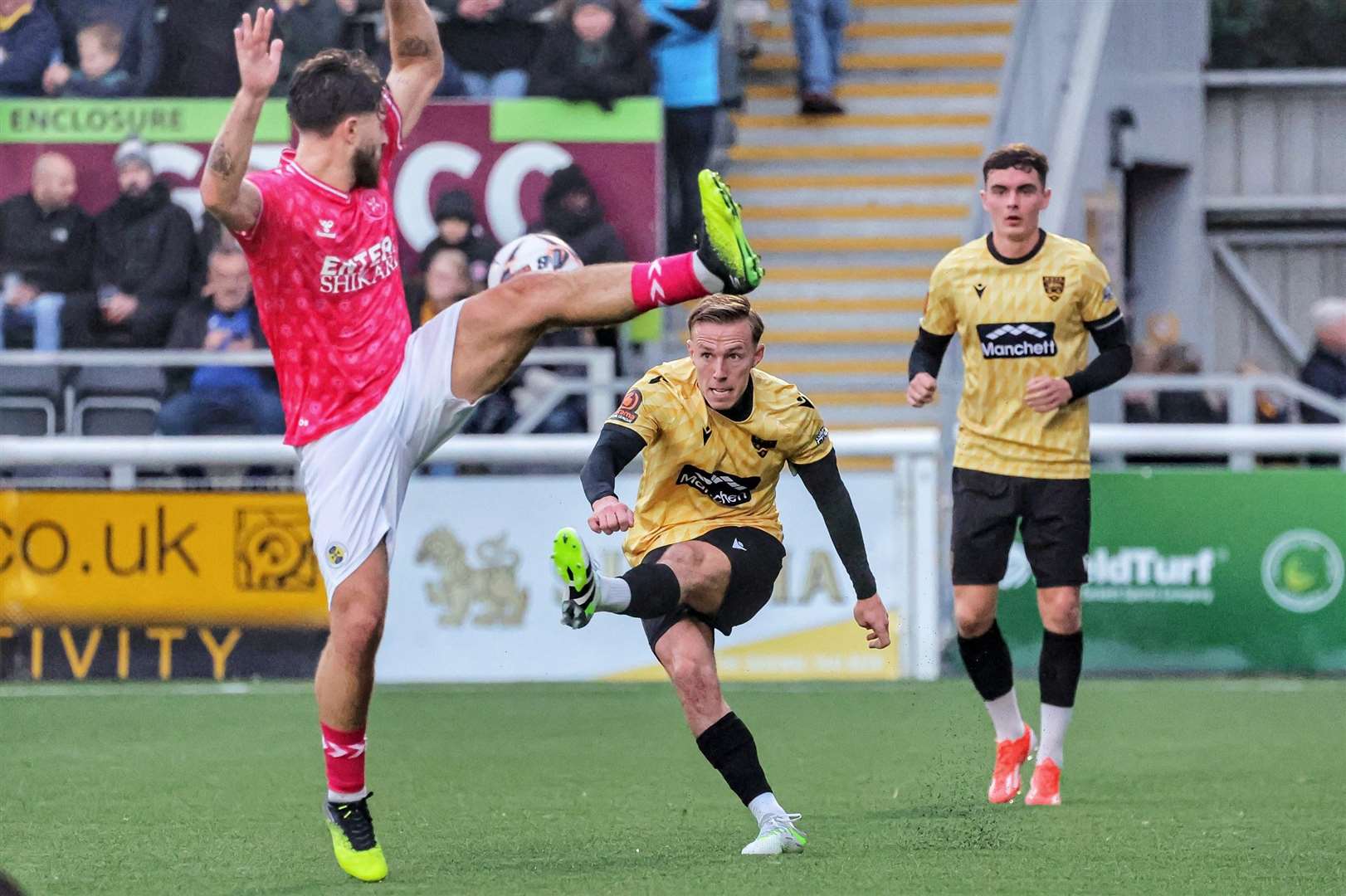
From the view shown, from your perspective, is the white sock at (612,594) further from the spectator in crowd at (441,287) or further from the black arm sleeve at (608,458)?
the spectator in crowd at (441,287)

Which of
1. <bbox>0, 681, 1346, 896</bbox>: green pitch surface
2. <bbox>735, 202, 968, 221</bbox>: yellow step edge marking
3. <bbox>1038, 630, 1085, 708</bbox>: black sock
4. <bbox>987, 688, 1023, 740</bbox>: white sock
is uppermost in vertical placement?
<bbox>735, 202, 968, 221</bbox>: yellow step edge marking

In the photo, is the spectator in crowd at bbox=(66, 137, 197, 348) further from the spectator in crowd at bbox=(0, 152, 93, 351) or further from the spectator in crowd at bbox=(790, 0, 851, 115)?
the spectator in crowd at bbox=(790, 0, 851, 115)

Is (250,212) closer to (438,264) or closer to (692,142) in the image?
(438,264)

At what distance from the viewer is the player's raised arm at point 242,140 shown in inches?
221

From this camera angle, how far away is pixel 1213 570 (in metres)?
11.8

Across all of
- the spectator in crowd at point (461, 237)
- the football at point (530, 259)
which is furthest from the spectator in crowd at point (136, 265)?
the football at point (530, 259)

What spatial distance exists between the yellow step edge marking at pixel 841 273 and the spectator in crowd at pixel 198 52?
12.2 feet

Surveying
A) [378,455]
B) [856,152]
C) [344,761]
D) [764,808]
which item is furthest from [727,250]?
[856,152]

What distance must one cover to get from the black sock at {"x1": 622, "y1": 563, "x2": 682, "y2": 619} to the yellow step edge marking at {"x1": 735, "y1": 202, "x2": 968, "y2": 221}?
9608 mm

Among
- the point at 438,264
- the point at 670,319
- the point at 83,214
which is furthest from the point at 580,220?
the point at 83,214

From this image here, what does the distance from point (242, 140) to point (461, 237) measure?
24.9 feet

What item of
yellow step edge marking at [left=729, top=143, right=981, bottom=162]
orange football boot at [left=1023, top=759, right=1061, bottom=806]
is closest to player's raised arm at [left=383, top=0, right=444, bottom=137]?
orange football boot at [left=1023, top=759, right=1061, bottom=806]

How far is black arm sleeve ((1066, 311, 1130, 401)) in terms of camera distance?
300 inches

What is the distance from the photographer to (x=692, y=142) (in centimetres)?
1412
